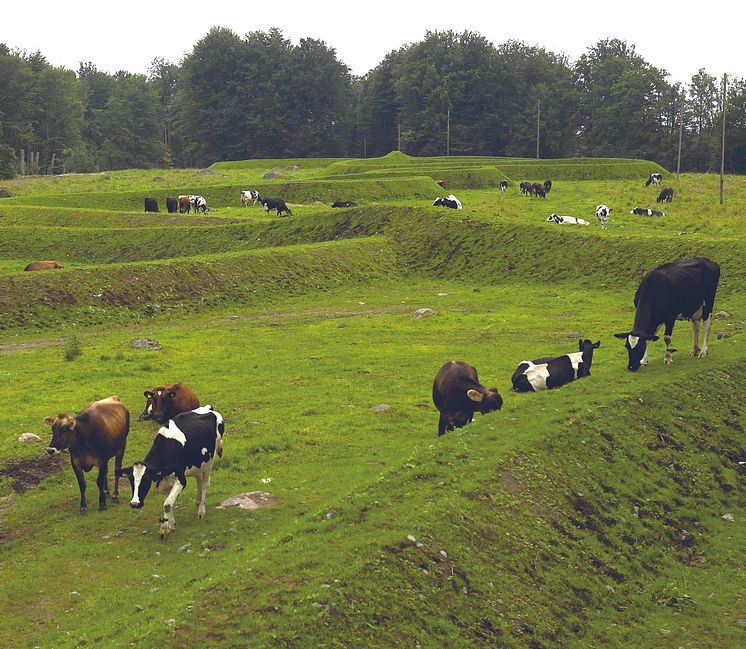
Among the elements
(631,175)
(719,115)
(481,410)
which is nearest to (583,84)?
(719,115)

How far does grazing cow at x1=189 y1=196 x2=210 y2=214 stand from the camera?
60.1 meters

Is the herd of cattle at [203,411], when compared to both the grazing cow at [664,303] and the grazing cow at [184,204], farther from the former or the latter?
the grazing cow at [184,204]

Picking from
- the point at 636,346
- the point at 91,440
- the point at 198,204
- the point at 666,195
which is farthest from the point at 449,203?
the point at 91,440

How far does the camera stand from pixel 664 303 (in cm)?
2059

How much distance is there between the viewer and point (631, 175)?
9156cm

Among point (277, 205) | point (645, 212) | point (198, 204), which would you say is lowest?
point (645, 212)

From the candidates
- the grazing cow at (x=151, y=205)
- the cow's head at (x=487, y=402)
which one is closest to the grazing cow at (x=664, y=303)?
the cow's head at (x=487, y=402)

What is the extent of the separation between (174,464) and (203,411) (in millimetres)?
1621

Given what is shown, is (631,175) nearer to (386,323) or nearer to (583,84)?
(583,84)

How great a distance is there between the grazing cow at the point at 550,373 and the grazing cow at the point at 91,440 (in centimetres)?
1040

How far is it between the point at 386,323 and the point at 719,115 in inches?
3814

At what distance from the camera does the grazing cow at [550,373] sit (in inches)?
822

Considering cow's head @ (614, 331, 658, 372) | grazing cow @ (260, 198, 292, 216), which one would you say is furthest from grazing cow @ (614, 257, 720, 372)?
grazing cow @ (260, 198, 292, 216)

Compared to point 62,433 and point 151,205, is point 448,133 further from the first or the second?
point 62,433
